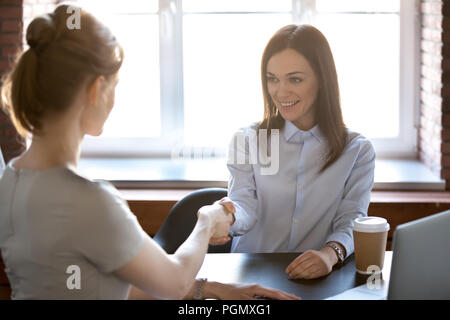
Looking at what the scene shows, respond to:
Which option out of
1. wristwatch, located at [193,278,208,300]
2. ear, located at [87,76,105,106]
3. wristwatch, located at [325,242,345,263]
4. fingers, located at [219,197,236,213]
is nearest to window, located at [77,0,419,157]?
fingers, located at [219,197,236,213]

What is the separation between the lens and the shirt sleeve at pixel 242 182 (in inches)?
86.4

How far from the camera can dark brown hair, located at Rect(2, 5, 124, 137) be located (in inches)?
49.2

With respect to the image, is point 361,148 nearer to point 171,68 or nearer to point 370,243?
point 370,243

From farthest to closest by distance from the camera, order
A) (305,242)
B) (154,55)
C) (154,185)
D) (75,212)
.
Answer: (154,55) < (154,185) < (305,242) < (75,212)

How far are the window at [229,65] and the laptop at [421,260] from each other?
2.15m

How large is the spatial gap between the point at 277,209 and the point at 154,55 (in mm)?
1510

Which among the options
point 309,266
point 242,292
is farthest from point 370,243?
point 242,292

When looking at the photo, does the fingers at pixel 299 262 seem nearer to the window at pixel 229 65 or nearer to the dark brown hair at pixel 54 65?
the dark brown hair at pixel 54 65

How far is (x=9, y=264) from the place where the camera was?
1.31m

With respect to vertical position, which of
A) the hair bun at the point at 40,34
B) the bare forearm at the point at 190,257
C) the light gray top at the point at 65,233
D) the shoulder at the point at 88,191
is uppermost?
the hair bun at the point at 40,34

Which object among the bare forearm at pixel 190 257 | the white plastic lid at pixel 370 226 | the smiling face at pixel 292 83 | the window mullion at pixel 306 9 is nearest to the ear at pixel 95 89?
the bare forearm at pixel 190 257

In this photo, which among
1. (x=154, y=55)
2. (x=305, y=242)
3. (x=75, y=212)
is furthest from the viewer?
(x=154, y=55)
